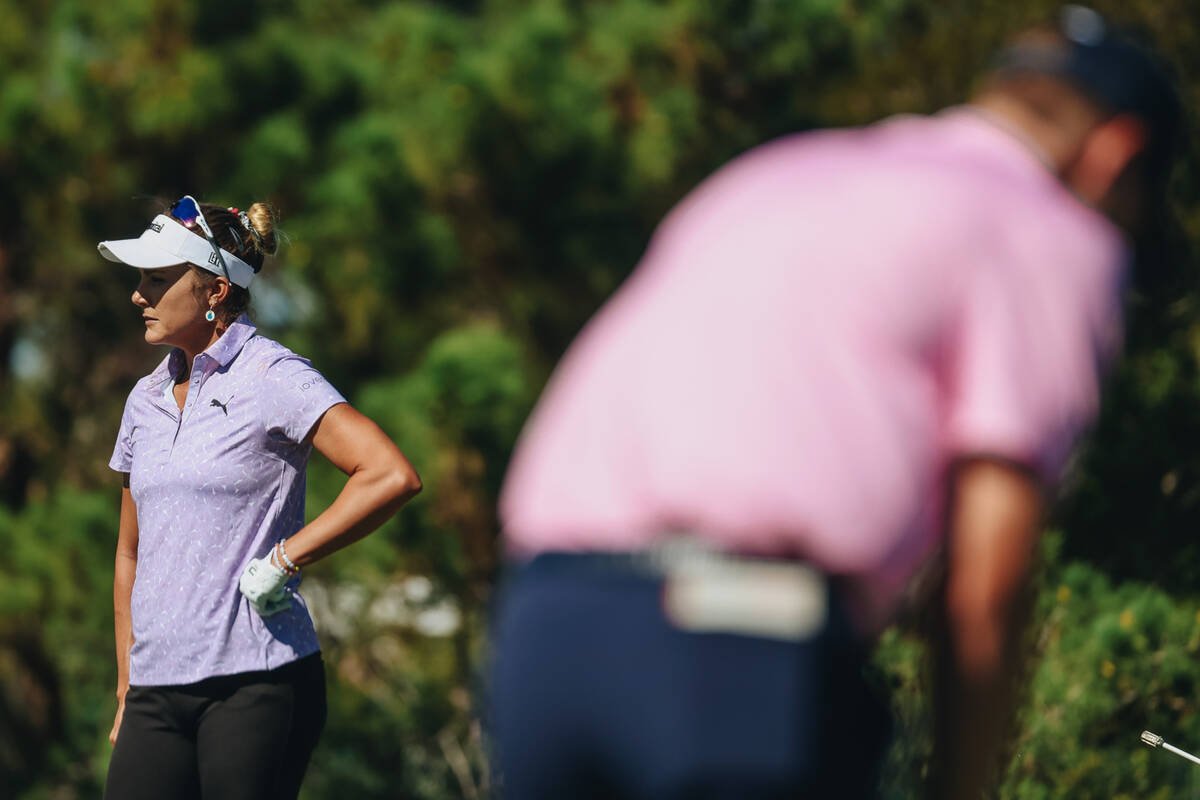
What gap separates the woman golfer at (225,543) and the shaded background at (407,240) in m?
3.25

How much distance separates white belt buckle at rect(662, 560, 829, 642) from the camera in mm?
1177

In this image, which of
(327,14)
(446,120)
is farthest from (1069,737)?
(327,14)

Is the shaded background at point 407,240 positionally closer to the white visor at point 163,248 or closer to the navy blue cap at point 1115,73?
the white visor at point 163,248

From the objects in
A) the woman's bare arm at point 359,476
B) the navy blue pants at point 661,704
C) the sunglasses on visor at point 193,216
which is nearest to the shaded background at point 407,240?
the sunglasses on visor at point 193,216

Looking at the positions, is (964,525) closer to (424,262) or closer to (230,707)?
(230,707)

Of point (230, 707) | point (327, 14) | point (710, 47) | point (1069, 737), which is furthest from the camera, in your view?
point (327, 14)

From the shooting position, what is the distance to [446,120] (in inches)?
276

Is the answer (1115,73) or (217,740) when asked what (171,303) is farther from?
(1115,73)

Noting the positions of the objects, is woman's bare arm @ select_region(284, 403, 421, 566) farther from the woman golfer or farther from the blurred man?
the blurred man

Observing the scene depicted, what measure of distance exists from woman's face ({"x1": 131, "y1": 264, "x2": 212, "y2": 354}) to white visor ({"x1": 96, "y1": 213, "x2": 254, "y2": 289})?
0.02 metres

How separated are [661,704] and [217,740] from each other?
1491 mm

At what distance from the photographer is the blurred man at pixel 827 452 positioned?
3.89 feet

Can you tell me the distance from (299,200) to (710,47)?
2.21m

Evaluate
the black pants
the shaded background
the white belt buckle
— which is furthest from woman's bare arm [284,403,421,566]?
the shaded background
